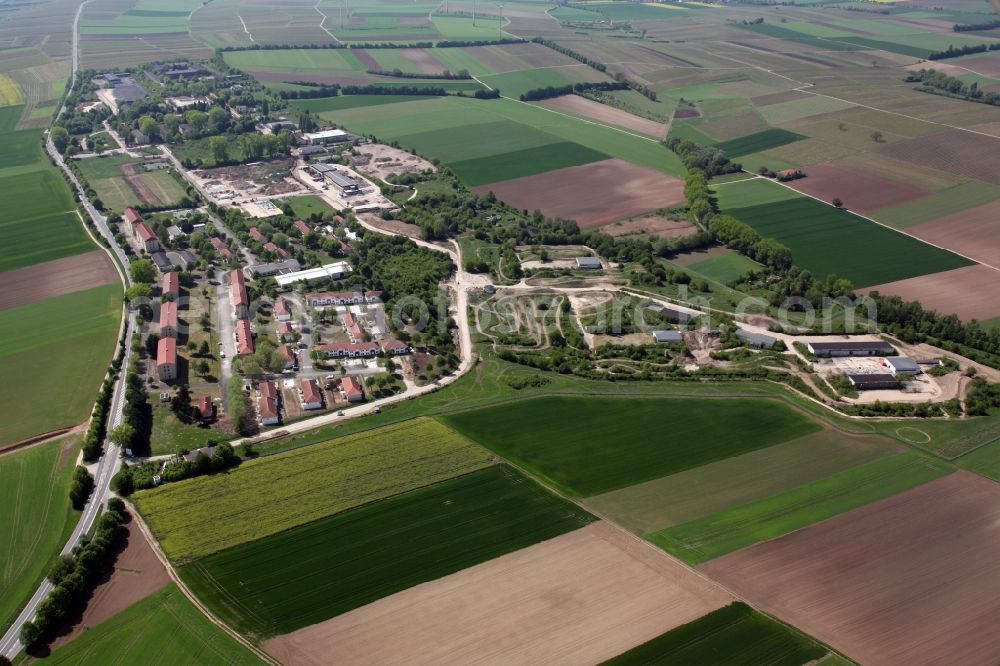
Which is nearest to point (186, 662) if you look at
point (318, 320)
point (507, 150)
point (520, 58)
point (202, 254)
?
point (318, 320)

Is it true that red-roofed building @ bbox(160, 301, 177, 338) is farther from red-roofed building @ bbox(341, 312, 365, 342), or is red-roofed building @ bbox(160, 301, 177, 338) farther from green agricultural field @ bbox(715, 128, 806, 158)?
green agricultural field @ bbox(715, 128, 806, 158)

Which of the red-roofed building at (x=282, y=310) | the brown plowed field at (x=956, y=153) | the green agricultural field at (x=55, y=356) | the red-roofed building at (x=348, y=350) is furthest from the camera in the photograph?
the brown plowed field at (x=956, y=153)

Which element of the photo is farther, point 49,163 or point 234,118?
point 234,118

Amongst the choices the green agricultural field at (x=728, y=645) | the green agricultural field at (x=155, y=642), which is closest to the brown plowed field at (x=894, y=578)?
the green agricultural field at (x=728, y=645)

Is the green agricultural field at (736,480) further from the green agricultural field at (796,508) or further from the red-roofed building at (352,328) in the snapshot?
the red-roofed building at (352,328)

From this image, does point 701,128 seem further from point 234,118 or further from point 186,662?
point 186,662
